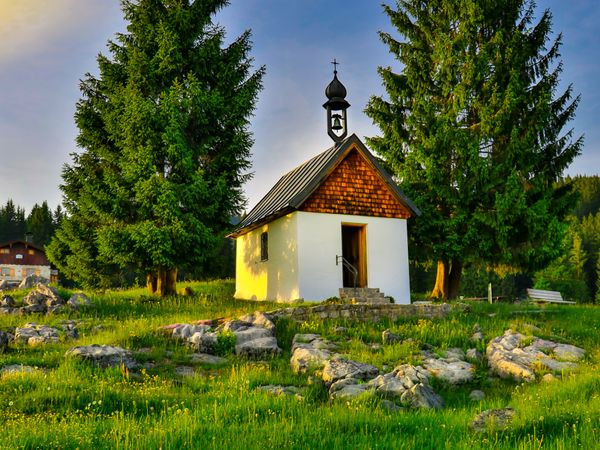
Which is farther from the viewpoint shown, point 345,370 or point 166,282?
point 166,282

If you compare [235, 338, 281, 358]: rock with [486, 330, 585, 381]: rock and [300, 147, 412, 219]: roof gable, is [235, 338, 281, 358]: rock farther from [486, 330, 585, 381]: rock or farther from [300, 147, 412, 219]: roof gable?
[300, 147, 412, 219]: roof gable

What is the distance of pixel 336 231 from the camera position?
67.3 feet

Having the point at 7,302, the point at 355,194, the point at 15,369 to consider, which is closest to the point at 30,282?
the point at 7,302

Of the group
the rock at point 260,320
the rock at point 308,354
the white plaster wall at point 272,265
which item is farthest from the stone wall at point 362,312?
the white plaster wall at point 272,265

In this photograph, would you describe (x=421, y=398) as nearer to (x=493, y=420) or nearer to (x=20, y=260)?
(x=493, y=420)

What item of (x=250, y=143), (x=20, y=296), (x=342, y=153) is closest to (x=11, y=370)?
(x=20, y=296)

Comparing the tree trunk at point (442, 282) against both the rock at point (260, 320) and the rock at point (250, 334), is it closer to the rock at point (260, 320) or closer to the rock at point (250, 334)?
the rock at point (260, 320)

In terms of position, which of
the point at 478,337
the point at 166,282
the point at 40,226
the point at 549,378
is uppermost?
the point at 40,226

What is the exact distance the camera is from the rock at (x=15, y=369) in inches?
372

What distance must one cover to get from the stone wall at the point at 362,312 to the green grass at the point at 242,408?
6.02 feet

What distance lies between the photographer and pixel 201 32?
2331cm

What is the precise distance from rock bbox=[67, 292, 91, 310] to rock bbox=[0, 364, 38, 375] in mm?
7426

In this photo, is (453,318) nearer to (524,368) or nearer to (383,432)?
(524,368)

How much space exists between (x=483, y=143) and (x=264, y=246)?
1044cm
